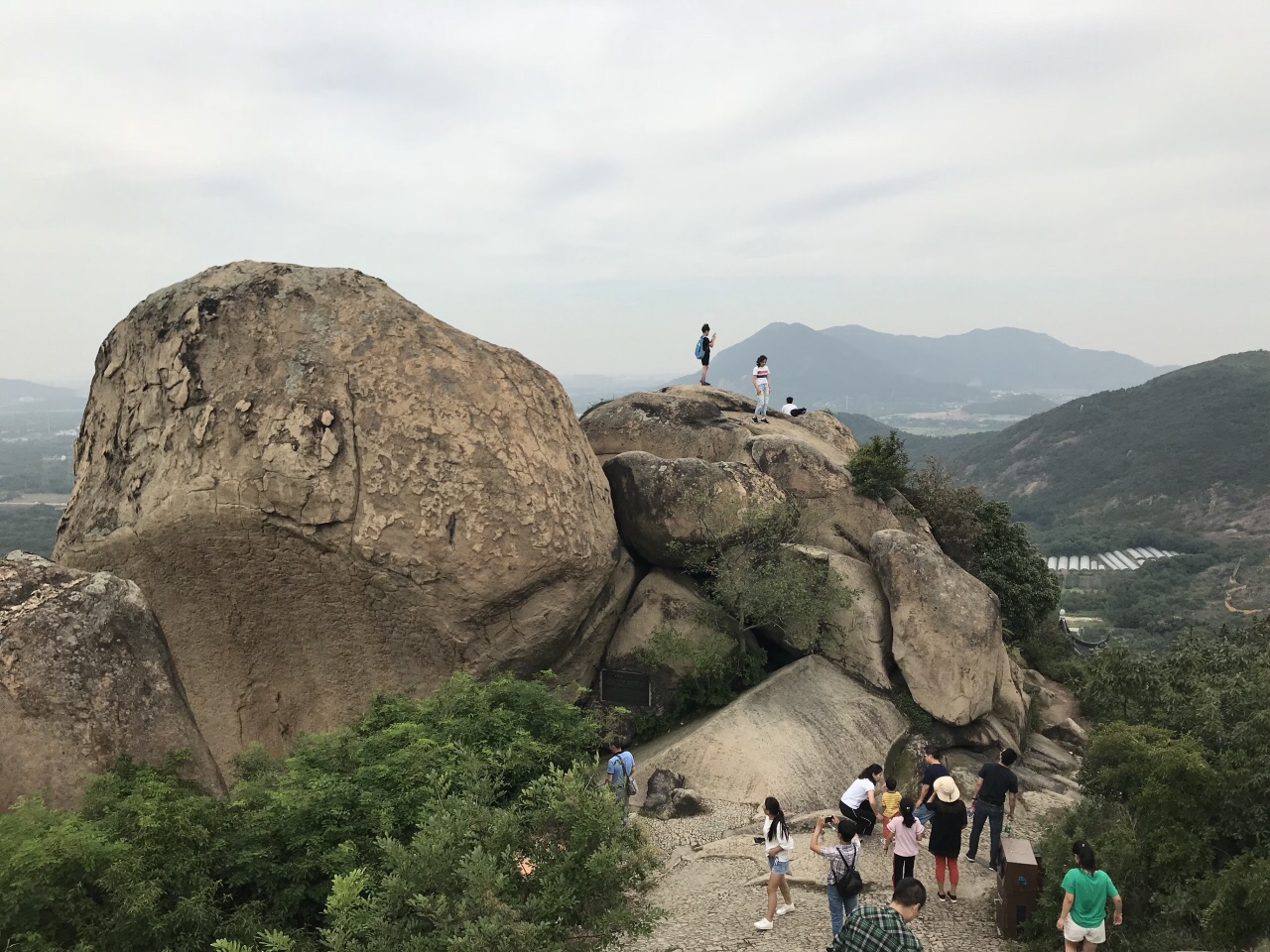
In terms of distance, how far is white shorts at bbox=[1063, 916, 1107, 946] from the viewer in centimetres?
746

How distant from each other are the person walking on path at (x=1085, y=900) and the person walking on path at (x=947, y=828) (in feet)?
5.80

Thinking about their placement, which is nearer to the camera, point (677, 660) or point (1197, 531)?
point (677, 660)

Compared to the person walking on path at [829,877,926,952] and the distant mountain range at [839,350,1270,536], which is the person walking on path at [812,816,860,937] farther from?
the distant mountain range at [839,350,1270,536]

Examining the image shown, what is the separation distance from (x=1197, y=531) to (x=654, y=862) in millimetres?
96861

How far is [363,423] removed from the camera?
14766 millimetres

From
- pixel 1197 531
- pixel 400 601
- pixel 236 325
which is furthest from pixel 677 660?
pixel 1197 531

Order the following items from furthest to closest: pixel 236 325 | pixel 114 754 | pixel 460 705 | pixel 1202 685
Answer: pixel 236 325
pixel 1202 685
pixel 460 705
pixel 114 754

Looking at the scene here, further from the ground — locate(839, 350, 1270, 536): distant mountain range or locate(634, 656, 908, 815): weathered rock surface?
locate(839, 350, 1270, 536): distant mountain range

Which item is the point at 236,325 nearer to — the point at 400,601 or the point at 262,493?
the point at 262,493

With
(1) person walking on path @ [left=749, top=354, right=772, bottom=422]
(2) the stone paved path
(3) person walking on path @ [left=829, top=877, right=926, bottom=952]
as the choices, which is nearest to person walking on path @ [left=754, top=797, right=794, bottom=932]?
(2) the stone paved path

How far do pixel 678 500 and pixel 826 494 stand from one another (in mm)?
4176

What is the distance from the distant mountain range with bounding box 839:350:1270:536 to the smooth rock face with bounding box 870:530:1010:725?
3226 inches

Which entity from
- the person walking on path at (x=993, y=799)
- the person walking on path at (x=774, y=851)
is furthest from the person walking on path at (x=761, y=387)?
the person walking on path at (x=774, y=851)

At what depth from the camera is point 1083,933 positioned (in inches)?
294
